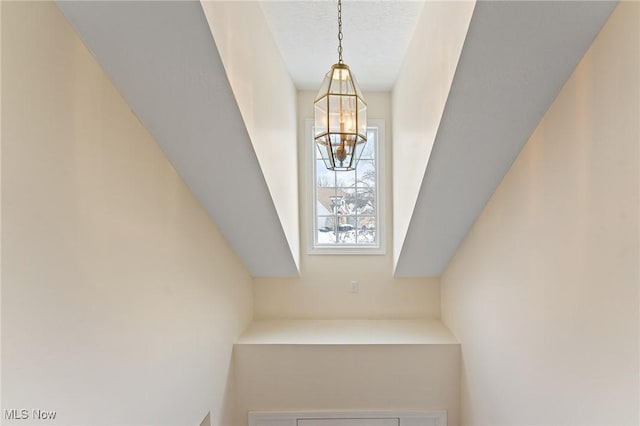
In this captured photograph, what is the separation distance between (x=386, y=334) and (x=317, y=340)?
630 mm

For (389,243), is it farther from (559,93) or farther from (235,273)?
(559,93)

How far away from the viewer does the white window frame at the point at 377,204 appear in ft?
10.7

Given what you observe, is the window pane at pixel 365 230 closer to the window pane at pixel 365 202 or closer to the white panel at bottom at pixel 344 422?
the window pane at pixel 365 202

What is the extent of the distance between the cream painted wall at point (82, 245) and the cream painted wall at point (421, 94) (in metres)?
1.47

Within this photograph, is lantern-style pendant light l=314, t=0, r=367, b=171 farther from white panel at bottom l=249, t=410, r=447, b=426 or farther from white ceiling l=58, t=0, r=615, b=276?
white panel at bottom l=249, t=410, r=447, b=426

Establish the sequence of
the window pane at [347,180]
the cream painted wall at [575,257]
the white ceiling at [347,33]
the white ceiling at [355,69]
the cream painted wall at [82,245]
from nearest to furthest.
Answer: the cream painted wall at [82,245], the cream painted wall at [575,257], the white ceiling at [355,69], the white ceiling at [347,33], the window pane at [347,180]

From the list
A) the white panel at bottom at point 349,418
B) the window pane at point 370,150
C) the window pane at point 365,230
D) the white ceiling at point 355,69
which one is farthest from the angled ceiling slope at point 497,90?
the white panel at bottom at point 349,418

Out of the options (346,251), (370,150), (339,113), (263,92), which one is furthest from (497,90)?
(346,251)

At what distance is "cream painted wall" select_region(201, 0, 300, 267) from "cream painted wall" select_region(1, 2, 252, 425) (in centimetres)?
50

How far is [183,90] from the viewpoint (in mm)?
1446

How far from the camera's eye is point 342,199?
336cm

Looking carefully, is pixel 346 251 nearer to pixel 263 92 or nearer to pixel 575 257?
pixel 263 92

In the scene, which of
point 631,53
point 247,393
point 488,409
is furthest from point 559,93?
point 247,393

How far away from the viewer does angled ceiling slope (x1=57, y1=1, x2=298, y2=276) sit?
118cm
